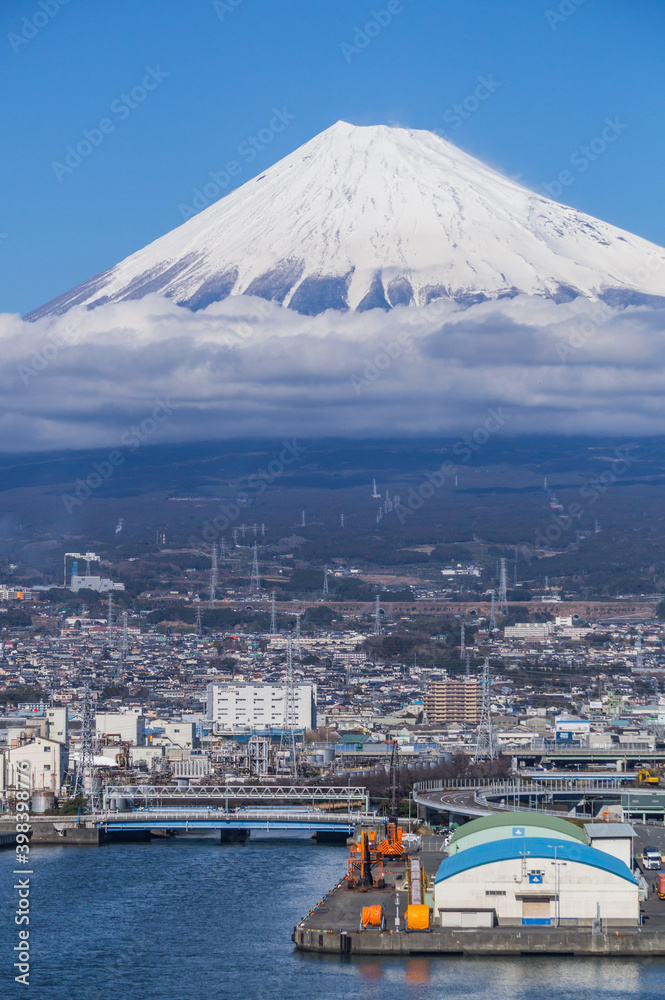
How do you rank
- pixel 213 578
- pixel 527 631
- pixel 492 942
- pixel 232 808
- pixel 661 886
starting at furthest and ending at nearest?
1. pixel 213 578
2. pixel 527 631
3. pixel 232 808
4. pixel 661 886
5. pixel 492 942

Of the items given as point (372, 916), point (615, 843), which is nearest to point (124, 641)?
point (615, 843)

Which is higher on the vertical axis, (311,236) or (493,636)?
(311,236)

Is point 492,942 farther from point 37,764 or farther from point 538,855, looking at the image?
point 37,764

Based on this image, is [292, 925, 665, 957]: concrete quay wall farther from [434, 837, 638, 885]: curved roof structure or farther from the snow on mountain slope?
the snow on mountain slope

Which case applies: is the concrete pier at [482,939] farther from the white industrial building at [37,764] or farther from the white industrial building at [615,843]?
the white industrial building at [37,764]

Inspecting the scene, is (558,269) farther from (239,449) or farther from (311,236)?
(239,449)

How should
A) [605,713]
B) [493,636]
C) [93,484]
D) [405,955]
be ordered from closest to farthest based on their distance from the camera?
[405,955] → [605,713] → [493,636] → [93,484]

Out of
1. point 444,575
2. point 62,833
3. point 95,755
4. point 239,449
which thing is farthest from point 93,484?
point 62,833
